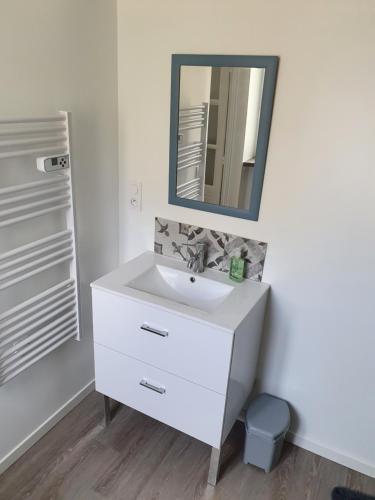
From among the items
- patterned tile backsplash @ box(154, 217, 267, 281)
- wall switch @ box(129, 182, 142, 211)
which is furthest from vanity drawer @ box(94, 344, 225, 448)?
wall switch @ box(129, 182, 142, 211)

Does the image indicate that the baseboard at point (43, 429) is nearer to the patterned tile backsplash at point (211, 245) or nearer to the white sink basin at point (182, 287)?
the white sink basin at point (182, 287)

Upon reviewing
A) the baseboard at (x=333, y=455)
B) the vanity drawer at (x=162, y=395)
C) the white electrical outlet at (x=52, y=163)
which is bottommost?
the baseboard at (x=333, y=455)

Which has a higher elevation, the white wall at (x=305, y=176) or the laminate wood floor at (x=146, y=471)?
the white wall at (x=305, y=176)

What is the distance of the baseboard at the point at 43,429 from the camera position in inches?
72.5

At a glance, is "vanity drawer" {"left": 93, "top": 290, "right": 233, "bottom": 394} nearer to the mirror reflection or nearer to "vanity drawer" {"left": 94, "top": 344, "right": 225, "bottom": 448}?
"vanity drawer" {"left": 94, "top": 344, "right": 225, "bottom": 448}

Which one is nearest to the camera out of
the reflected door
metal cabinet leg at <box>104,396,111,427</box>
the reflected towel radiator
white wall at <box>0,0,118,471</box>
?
white wall at <box>0,0,118,471</box>

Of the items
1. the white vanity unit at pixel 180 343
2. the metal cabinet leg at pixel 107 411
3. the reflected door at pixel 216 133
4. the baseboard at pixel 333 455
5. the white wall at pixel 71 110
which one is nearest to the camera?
the white wall at pixel 71 110

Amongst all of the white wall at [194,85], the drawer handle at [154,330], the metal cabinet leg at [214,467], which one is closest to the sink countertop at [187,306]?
the drawer handle at [154,330]

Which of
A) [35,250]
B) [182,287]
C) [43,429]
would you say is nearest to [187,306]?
→ [182,287]

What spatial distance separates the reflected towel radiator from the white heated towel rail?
20.6 inches

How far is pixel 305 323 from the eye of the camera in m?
1.82

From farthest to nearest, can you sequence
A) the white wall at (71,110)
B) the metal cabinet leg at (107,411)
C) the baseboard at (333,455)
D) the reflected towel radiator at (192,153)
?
the metal cabinet leg at (107,411)
the baseboard at (333,455)
the reflected towel radiator at (192,153)
the white wall at (71,110)

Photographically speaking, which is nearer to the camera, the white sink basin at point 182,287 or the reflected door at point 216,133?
the reflected door at point 216,133

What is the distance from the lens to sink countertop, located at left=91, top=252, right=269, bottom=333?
1.53m
